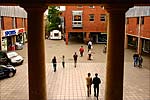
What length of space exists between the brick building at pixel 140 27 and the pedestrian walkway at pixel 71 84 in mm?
7094

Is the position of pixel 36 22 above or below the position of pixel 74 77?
above

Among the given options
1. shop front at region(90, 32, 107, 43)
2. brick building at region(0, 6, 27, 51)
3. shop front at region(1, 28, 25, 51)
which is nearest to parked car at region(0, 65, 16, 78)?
brick building at region(0, 6, 27, 51)

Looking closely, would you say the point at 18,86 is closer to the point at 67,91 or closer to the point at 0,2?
the point at 67,91

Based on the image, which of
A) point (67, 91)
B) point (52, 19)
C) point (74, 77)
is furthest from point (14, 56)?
point (52, 19)

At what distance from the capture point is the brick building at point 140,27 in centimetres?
2961

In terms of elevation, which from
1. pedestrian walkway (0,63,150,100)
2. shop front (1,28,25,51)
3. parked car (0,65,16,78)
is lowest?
pedestrian walkway (0,63,150,100)

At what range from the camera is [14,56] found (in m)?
25.3

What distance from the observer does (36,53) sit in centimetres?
1054

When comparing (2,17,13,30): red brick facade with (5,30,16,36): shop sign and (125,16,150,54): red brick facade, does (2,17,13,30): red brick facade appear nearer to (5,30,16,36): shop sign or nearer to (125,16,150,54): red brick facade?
(5,30,16,36): shop sign

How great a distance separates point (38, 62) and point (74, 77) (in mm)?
9471

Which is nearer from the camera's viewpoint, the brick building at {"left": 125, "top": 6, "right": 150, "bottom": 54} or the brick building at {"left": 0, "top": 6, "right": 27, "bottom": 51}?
the brick building at {"left": 125, "top": 6, "right": 150, "bottom": 54}

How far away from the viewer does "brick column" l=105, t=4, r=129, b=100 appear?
10.4m

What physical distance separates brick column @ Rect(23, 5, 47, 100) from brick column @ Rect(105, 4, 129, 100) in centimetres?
276

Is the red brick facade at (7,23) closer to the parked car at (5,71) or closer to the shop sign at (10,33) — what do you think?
the shop sign at (10,33)
